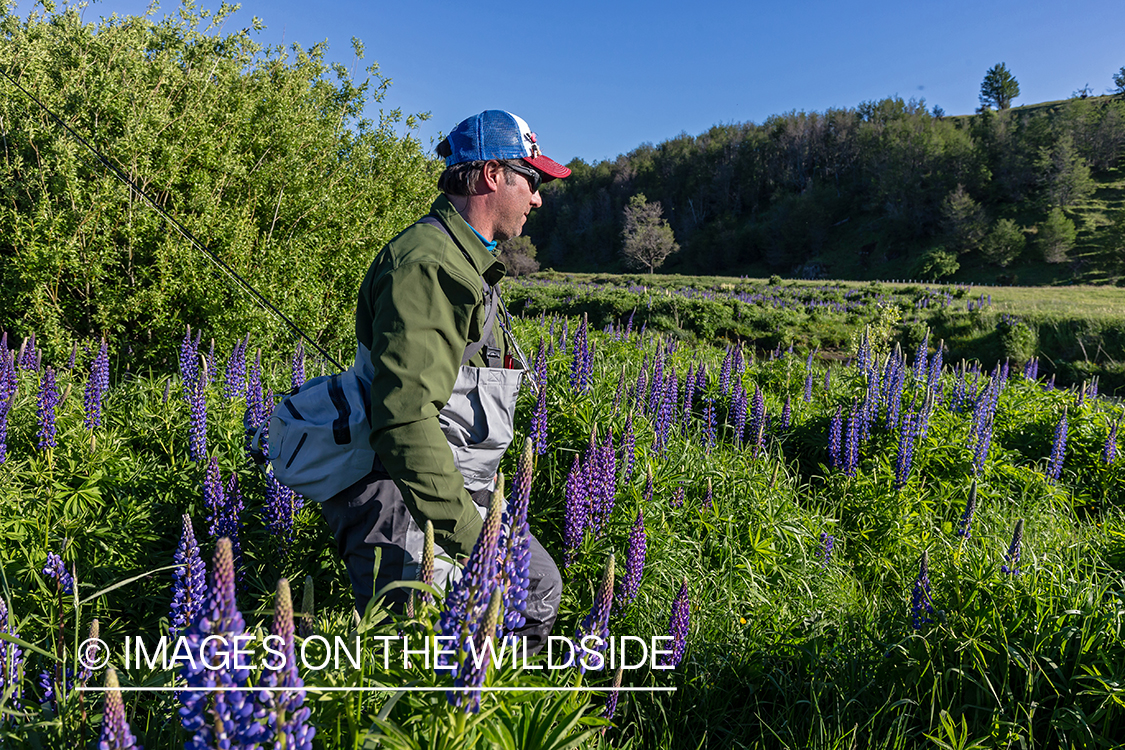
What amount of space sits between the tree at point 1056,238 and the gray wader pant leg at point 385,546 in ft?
218

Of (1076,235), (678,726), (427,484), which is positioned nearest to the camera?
(427,484)

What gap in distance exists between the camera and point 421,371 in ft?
7.32

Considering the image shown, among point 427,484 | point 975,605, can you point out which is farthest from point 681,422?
point 427,484

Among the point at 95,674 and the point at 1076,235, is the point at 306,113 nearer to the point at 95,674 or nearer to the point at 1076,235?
the point at 95,674

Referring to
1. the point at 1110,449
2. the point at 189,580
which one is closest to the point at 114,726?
the point at 189,580

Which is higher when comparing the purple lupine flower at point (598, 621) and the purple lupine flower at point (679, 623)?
the purple lupine flower at point (598, 621)

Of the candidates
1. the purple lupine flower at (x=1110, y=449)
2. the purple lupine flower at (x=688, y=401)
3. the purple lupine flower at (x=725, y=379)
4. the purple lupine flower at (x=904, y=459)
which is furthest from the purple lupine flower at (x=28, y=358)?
the purple lupine flower at (x=1110, y=449)

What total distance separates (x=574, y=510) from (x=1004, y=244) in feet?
219

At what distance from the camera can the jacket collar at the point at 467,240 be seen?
103 inches

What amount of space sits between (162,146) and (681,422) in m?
6.82

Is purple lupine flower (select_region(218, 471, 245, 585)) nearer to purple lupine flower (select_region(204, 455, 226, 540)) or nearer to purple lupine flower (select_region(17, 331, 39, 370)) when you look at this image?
purple lupine flower (select_region(204, 455, 226, 540))

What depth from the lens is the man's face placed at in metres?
2.85

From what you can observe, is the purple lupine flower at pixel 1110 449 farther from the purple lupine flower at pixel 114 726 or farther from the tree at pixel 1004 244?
the tree at pixel 1004 244

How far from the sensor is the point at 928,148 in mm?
74062
